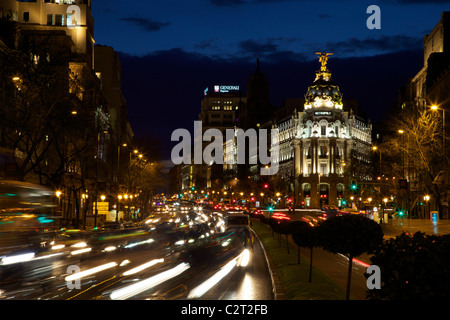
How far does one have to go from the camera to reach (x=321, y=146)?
480 feet

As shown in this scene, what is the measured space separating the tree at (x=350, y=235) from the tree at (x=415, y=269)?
424 cm

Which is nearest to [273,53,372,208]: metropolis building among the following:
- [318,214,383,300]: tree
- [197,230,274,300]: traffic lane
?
[197,230,274,300]: traffic lane

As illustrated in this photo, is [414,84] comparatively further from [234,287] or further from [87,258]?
[234,287]

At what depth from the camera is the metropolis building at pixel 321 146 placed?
144 meters

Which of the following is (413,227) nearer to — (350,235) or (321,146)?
(350,235)

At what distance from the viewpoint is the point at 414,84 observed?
87.9m

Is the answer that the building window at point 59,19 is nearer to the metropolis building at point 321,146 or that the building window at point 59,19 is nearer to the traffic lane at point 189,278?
the traffic lane at point 189,278

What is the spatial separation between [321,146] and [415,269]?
5490 inches

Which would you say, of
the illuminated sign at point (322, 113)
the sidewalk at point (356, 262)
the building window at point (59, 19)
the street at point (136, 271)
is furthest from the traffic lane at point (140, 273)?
the illuminated sign at point (322, 113)

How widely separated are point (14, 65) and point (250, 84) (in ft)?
501

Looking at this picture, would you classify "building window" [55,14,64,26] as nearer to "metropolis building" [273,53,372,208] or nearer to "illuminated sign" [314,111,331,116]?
"metropolis building" [273,53,372,208]

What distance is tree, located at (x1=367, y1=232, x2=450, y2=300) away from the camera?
8227 mm

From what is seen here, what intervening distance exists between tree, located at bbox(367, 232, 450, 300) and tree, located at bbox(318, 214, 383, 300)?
4.24 meters

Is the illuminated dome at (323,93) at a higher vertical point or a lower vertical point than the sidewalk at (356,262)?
higher
